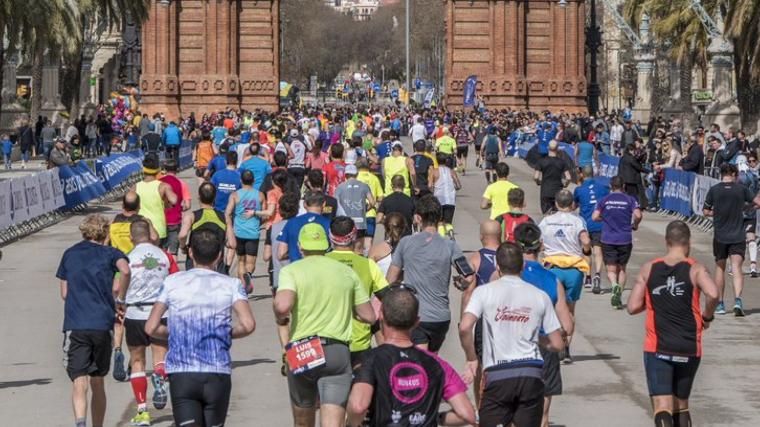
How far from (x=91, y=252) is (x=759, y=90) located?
3477cm

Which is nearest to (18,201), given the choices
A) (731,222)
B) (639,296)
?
(731,222)

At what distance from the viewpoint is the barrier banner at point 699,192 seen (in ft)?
94.9

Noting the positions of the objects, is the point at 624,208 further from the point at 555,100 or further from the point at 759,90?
the point at 555,100

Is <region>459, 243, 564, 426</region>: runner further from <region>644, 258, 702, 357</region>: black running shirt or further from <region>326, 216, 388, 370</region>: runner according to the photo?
<region>644, 258, 702, 357</region>: black running shirt

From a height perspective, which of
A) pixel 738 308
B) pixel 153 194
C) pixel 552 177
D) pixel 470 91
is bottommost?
pixel 738 308

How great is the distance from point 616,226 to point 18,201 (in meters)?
12.5

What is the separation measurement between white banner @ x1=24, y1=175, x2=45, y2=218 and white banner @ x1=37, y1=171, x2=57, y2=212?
0.56 ft

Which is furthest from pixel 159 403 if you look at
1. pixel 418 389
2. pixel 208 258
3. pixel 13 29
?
pixel 13 29

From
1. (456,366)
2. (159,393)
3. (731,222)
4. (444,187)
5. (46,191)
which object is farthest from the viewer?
(46,191)

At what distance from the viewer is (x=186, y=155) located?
164 ft

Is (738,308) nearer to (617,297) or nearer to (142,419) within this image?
(617,297)

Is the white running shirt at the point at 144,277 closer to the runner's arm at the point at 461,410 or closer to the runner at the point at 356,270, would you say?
the runner at the point at 356,270

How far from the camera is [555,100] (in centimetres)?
6612

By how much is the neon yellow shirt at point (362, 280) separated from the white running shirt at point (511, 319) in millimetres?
1005
